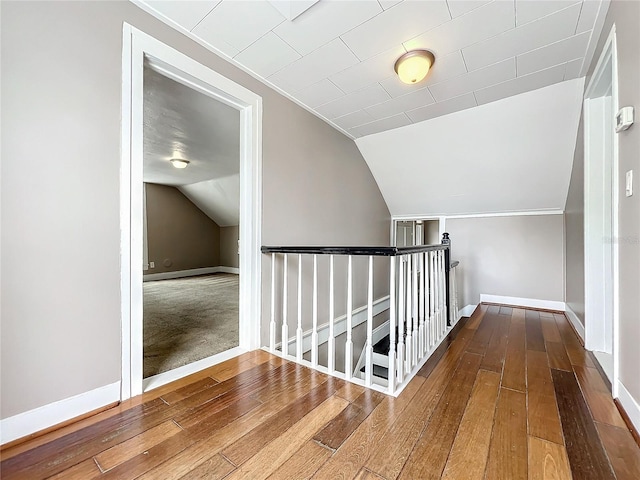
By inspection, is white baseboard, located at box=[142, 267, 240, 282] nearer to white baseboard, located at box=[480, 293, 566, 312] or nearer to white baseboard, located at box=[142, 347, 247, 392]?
white baseboard, located at box=[142, 347, 247, 392]

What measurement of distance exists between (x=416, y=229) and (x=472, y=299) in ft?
7.54

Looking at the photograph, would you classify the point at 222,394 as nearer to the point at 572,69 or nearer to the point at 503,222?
the point at 572,69

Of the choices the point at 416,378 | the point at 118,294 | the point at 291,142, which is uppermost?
the point at 291,142

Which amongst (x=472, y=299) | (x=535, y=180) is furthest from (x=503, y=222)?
(x=472, y=299)

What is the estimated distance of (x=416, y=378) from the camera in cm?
171

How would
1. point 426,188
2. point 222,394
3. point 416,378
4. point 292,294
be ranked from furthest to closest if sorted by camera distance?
point 426,188 → point 292,294 → point 416,378 → point 222,394

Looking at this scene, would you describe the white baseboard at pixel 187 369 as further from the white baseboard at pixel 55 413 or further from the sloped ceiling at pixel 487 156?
the sloped ceiling at pixel 487 156

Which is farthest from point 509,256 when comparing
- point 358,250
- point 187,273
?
point 187,273

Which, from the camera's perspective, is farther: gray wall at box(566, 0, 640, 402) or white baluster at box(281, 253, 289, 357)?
white baluster at box(281, 253, 289, 357)

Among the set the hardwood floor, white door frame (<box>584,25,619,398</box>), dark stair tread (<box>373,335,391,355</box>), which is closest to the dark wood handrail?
the hardwood floor

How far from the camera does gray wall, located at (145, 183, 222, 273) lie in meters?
6.32

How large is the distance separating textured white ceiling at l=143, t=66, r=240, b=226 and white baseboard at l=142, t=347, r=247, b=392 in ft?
6.84

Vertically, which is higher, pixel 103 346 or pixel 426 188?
pixel 426 188

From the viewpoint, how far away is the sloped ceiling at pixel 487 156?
2512 millimetres
